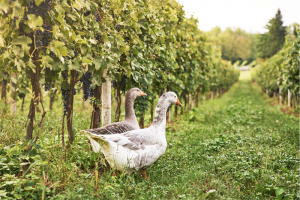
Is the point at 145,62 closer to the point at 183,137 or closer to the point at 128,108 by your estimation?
the point at 128,108

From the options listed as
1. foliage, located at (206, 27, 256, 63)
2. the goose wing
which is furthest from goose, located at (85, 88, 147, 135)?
foliage, located at (206, 27, 256, 63)

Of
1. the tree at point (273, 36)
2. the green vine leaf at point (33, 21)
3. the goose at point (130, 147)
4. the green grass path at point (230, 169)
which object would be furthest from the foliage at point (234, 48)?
the green vine leaf at point (33, 21)

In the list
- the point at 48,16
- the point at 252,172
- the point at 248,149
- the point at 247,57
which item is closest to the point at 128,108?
the point at 48,16

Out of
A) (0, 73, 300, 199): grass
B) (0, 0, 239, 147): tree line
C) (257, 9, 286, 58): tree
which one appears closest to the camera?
(0, 0, 239, 147): tree line

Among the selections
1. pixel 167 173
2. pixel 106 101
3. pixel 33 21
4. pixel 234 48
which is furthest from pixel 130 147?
pixel 234 48

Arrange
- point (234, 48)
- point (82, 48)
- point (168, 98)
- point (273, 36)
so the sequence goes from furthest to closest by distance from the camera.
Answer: point (234, 48) < point (273, 36) < point (168, 98) < point (82, 48)

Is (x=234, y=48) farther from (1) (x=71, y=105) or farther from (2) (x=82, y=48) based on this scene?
(2) (x=82, y=48)

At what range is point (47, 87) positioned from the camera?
12.0 ft

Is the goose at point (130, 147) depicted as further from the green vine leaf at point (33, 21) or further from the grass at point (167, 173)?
the green vine leaf at point (33, 21)

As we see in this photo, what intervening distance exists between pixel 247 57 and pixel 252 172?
96106mm

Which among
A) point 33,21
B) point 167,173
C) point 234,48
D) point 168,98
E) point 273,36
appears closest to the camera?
point 33,21

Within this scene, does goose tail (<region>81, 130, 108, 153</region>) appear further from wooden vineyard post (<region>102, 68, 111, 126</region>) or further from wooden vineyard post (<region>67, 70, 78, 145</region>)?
wooden vineyard post (<region>102, 68, 111, 126</region>)

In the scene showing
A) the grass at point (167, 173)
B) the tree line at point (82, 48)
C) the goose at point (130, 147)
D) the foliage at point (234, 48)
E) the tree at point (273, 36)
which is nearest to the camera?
the tree line at point (82, 48)

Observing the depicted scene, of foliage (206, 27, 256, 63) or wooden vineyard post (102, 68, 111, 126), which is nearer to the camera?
wooden vineyard post (102, 68, 111, 126)
